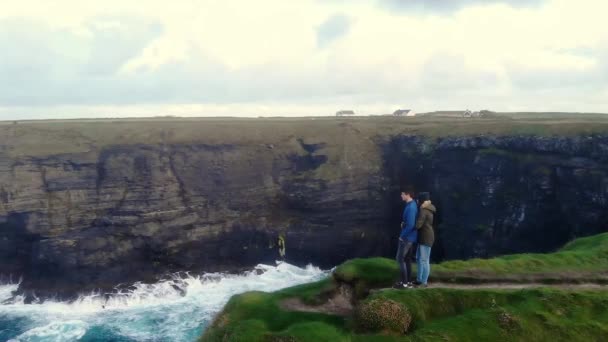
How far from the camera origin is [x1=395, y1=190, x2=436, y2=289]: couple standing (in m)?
12.7

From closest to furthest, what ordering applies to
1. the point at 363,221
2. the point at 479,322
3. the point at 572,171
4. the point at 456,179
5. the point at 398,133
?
the point at 479,322 < the point at 572,171 < the point at 456,179 < the point at 363,221 < the point at 398,133

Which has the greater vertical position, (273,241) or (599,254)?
(599,254)

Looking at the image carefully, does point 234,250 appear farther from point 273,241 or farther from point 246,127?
point 246,127

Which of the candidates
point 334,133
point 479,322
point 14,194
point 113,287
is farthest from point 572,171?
point 14,194

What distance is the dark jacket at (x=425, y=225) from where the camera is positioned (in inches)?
502

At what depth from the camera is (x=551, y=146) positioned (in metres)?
43.2

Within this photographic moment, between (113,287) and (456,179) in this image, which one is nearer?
(113,287)

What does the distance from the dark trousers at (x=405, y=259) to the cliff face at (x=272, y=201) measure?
1312 inches

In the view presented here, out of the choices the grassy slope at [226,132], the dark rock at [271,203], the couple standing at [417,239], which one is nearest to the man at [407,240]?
the couple standing at [417,239]

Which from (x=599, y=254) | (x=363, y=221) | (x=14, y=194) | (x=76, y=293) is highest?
(x=599, y=254)

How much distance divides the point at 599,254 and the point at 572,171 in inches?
1109

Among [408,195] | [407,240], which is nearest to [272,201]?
[408,195]

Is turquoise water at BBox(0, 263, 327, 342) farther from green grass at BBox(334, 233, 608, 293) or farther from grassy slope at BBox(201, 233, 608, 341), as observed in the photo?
grassy slope at BBox(201, 233, 608, 341)

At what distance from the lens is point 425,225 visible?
1292cm
